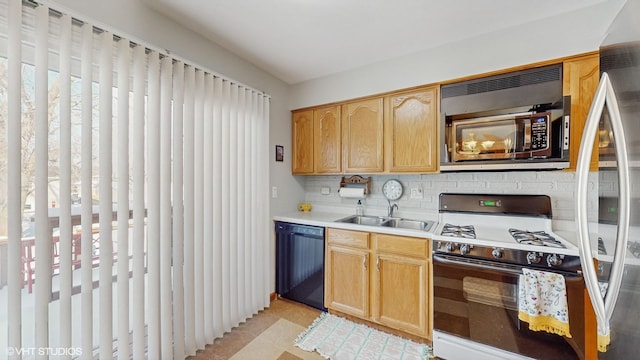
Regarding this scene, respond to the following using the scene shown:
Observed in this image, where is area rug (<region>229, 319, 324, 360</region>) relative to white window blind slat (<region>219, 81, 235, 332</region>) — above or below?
below

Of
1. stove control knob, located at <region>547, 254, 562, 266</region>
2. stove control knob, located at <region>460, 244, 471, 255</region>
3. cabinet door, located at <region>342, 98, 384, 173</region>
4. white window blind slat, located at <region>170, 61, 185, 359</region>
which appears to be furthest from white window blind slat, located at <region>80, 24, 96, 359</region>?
stove control knob, located at <region>547, 254, 562, 266</region>

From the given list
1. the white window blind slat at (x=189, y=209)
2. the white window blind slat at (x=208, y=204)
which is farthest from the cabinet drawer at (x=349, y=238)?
the white window blind slat at (x=189, y=209)

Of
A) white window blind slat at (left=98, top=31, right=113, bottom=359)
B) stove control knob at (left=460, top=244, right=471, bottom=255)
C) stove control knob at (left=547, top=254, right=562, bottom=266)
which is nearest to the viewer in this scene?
white window blind slat at (left=98, top=31, right=113, bottom=359)

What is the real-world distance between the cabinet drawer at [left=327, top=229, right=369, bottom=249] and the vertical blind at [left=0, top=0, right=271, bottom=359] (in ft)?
2.78

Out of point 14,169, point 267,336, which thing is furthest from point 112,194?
point 267,336

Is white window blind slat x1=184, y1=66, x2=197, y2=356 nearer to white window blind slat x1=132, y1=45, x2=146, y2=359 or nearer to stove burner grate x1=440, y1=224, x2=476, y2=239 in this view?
white window blind slat x1=132, y1=45, x2=146, y2=359

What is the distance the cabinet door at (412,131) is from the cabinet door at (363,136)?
0.08 metres

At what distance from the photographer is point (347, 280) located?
2.29 m

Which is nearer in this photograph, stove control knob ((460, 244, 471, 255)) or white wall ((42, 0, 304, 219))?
white wall ((42, 0, 304, 219))

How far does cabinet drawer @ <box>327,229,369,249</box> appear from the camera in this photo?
2.20m

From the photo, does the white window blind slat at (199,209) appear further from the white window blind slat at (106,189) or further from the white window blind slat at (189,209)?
the white window blind slat at (106,189)

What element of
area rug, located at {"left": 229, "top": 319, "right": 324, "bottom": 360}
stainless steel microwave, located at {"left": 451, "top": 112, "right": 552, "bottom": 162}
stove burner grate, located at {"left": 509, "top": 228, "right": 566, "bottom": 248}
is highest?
stainless steel microwave, located at {"left": 451, "top": 112, "right": 552, "bottom": 162}

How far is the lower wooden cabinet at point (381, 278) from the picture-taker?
1947 mm

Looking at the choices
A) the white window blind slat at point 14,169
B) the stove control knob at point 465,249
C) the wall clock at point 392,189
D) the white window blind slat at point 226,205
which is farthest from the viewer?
the wall clock at point 392,189
